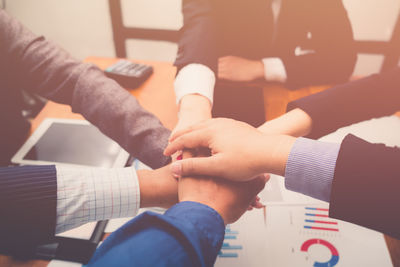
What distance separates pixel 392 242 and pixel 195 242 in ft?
1.38

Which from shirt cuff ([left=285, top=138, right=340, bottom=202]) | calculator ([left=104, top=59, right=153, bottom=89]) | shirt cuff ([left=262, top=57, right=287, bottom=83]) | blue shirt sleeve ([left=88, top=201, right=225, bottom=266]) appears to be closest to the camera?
blue shirt sleeve ([left=88, top=201, right=225, bottom=266])

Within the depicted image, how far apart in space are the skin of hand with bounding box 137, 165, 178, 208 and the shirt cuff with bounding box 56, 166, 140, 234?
0.01 meters

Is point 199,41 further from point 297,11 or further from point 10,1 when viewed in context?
point 10,1

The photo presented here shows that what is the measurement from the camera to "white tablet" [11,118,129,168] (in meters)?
0.72

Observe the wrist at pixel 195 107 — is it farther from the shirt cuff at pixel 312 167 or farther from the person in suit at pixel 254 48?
the shirt cuff at pixel 312 167

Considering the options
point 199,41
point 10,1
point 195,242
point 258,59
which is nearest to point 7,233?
point 195,242

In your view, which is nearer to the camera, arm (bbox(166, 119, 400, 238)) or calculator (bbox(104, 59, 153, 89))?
arm (bbox(166, 119, 400, 238))

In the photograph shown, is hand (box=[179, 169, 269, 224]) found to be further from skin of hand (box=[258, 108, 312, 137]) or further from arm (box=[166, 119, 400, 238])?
skin of hand (box=[258, 108, 312, 137])

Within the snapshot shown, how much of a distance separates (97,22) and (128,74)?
625 mm

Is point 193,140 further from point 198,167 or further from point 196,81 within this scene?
point 196,81

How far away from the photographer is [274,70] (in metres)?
0.84

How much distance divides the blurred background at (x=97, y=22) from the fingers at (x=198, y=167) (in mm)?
529

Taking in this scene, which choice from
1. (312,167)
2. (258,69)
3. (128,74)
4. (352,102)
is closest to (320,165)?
(312,167)

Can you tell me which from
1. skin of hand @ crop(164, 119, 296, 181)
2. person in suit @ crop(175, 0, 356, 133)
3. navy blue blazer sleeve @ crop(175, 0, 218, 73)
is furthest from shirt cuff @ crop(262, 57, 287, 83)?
skin of hand @ crop(164, 119, 296, 181)
